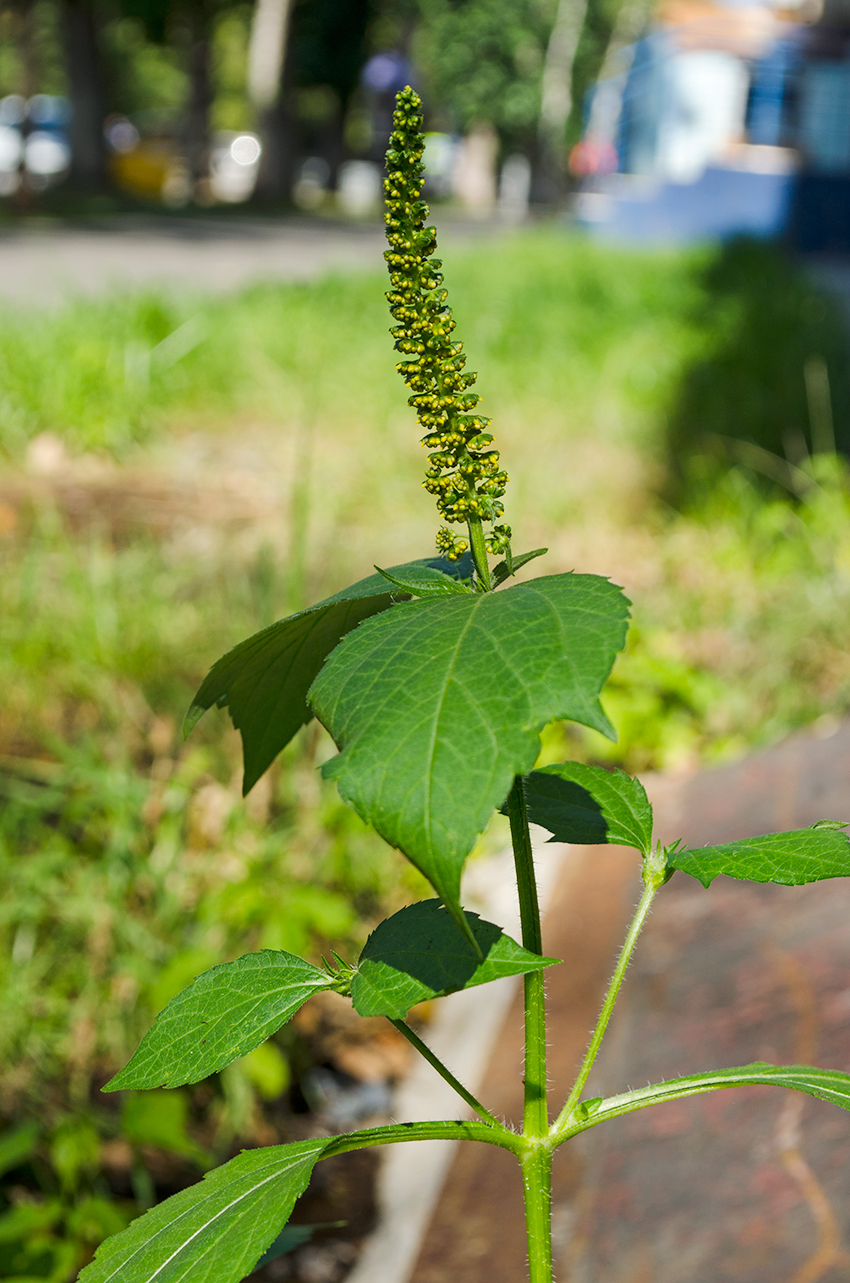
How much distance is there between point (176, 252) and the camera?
13.9m

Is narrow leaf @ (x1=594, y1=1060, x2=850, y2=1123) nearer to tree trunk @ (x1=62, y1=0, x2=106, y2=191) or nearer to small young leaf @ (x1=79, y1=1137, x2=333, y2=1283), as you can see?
small young leaf @ (x1=79, y1=1137, x2=333, y2=1283)

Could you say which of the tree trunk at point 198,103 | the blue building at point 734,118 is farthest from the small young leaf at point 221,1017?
the tree trunk at point 198,103

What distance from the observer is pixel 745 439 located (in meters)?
4.78

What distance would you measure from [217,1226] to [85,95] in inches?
1023

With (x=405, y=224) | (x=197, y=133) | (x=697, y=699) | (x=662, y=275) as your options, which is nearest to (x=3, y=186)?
(x=197, y=133)

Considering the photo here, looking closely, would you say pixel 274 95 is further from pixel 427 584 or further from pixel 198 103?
pixel 427 584

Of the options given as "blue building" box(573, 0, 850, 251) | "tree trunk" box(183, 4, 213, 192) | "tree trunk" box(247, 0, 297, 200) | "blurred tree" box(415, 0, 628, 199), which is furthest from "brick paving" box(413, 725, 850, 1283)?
"blurred tree" box(415, 0, 628, 199)

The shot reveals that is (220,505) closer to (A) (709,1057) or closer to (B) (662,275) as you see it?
(A) (709,1057)

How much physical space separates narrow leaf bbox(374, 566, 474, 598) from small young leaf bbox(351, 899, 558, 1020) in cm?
11

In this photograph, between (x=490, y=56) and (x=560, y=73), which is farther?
(x=490, y=56)

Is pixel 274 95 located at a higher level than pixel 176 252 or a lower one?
higher

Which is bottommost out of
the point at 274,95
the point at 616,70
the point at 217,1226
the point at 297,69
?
the point at 217,1226

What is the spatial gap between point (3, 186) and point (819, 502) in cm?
3307

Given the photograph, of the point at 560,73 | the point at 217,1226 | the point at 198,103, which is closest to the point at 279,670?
the point at 217,1226
